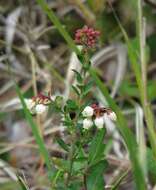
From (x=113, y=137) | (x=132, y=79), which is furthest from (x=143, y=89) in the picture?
(x=132, y=79)

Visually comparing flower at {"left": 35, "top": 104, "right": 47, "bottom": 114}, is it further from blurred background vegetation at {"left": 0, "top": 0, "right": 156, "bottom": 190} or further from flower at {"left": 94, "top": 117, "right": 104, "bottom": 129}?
blurred background vegetation at {"left": 0, "top": 0, "right": 156, "bottom": 190}

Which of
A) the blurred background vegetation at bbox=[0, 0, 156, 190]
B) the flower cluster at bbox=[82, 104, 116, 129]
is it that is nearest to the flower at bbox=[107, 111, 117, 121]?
the flower cluster at bbox=[82, 104, 116, 129]

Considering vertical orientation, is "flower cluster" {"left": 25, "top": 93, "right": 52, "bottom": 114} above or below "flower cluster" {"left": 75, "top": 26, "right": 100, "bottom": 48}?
below

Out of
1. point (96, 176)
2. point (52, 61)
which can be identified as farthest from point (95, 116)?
point (52, 61)

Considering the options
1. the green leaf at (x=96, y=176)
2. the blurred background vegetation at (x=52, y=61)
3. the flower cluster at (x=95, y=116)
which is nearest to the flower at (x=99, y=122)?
the flower cluster at (x=95, y=116)

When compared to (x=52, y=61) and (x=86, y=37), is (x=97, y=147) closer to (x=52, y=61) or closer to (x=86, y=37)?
(x=86, y=37)

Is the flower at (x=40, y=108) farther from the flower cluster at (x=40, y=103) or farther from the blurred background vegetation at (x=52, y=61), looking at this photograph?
the blurred background vegetation at (x=52, y=61)
